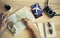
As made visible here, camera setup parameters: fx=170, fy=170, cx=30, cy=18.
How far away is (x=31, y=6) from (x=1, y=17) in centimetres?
25

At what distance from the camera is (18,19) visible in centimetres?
134

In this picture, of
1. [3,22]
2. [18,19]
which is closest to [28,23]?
[18,19]

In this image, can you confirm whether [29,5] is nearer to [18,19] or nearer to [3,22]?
[18,19]

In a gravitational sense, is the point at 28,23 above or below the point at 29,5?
below

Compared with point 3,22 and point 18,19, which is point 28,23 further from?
point 3,22

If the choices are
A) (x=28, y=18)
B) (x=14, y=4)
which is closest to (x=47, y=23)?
(x=28, y=18)

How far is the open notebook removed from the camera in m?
1.31

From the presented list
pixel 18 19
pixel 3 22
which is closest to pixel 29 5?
pixel 18 19

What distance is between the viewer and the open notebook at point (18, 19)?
4.31 feet

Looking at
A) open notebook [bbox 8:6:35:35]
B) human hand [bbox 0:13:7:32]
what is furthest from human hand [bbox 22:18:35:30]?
human hand [bbox 0:13:7:32]

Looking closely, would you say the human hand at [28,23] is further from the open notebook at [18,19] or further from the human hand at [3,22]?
the human hand at [3,22]

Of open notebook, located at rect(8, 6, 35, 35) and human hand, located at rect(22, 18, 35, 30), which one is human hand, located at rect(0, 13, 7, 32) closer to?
open notebook, located at rect(8, 6, 35, 35)

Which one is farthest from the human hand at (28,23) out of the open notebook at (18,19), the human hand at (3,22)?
the human hand at (3,22)

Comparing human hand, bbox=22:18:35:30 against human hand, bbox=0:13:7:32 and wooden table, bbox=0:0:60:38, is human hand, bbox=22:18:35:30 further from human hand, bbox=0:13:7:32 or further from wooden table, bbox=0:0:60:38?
human hand, bbox=0:13:7:32
